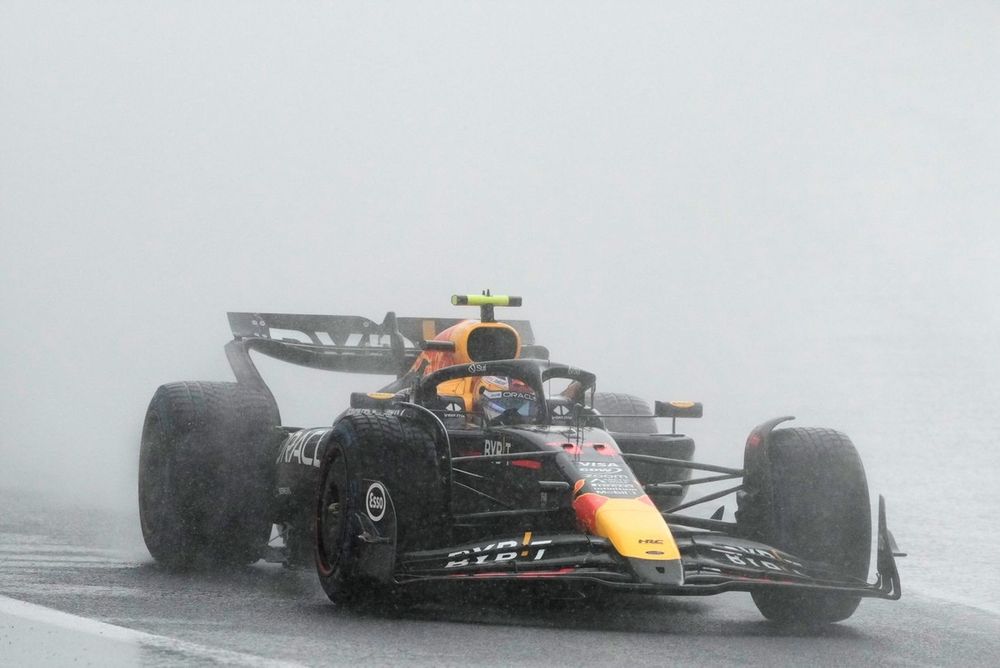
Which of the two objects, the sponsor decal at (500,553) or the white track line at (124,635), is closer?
the white track line at (124,635)

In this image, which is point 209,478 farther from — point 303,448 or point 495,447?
point 495,447

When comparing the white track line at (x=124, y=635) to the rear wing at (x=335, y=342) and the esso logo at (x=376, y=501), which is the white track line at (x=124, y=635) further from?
the rear wing at (x=335, y=342)

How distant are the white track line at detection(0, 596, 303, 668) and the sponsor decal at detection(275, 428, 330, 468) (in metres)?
1.97

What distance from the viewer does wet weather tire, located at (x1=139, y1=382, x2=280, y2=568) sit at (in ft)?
27.2

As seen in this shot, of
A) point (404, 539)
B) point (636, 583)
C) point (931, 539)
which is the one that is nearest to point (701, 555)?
point (636, 583)

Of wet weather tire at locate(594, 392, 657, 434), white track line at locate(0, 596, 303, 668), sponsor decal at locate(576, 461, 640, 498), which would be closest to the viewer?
white track line at locate(0, 596, 303, 668)

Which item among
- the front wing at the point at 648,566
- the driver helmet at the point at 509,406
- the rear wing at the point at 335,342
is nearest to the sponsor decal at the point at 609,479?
the front wing at the point at 648,566

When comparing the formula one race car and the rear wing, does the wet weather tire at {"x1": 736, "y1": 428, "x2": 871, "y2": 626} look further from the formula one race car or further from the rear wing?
the rear wing

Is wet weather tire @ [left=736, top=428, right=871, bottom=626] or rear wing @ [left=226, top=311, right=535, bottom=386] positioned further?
rear wing @ [left=226, top=311, right=535, bottom=386]

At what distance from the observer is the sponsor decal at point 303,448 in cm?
788

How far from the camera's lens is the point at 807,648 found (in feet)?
19.5

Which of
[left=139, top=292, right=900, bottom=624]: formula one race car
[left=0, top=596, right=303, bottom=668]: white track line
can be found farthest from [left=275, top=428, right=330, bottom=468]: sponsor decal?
[left=0, top=596, right=303, bottom=668]: white track line

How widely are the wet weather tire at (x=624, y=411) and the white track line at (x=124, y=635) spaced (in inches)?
180

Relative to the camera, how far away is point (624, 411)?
32.5 feet
